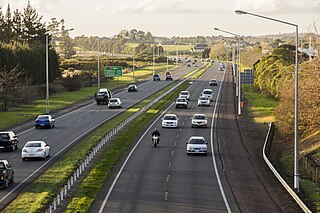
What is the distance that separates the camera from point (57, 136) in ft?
170

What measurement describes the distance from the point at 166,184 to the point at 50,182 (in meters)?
5.61

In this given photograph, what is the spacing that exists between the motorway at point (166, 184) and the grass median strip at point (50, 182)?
2263 millimetres

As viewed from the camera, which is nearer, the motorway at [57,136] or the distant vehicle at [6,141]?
the motorway at [57,136]

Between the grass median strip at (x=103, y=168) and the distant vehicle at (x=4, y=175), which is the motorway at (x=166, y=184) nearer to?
the grass median strip at (x=103, y=168)

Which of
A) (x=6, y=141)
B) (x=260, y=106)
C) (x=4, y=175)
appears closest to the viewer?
(x=4, y=175)

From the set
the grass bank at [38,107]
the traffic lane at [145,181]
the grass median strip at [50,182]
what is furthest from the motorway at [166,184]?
the grass bank at [38,107]

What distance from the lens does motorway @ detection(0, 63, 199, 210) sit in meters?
32.9

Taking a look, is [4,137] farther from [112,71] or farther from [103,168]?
[112,71]

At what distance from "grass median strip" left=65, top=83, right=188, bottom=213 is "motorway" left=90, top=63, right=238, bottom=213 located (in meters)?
0.47

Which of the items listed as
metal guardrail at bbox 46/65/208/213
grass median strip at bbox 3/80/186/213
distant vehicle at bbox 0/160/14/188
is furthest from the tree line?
distant vehicle at bbox 0/160/14/188

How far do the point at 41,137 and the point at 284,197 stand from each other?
1011 inches

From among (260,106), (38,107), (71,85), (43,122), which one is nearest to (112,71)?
(71,85)

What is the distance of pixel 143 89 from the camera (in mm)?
115938

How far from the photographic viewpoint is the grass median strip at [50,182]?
26.7 metres
